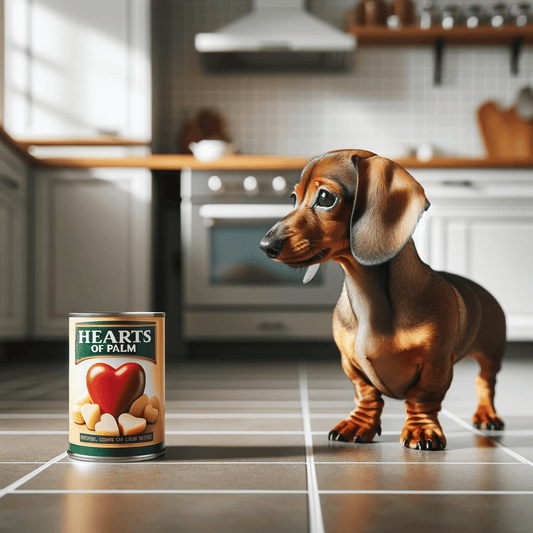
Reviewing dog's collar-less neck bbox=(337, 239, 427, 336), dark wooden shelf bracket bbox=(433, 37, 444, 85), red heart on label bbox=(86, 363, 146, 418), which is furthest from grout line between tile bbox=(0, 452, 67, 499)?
dark wooden shelf bracket bbox=(433, 37, 444, 85)

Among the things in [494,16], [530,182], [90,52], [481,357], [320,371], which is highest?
[494,16]

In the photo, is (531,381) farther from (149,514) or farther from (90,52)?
(90,52)

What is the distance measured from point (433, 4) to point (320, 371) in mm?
2505

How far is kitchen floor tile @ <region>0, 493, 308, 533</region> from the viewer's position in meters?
0.61

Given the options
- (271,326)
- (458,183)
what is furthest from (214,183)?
(458,183)

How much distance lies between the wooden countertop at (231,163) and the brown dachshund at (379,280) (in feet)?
6.54

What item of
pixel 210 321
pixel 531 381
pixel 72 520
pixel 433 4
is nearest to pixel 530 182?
pixel 531 381

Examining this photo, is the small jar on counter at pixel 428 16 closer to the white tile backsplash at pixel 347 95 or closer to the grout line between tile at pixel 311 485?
the white tile backsplash at pixel 347 95

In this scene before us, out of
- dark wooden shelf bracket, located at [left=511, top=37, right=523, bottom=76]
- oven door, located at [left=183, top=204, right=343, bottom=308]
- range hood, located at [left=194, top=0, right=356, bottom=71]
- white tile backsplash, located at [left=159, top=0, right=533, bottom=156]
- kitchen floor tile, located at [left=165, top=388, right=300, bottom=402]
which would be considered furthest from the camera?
white tile backsplash, located at [left=159, top=0, right=533, bottom=156]

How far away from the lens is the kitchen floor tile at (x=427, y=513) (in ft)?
2.01

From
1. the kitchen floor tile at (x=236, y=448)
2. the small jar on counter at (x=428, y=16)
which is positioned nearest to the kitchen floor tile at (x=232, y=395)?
the kitchen floor tile at (x=236, y=448)

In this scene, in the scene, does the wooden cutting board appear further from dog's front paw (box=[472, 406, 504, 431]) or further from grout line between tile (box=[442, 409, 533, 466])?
dog's front paw (box=[472, 406, 504, 431])

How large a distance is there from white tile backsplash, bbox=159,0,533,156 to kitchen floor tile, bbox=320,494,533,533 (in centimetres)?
327

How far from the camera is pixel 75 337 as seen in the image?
0.87 m
